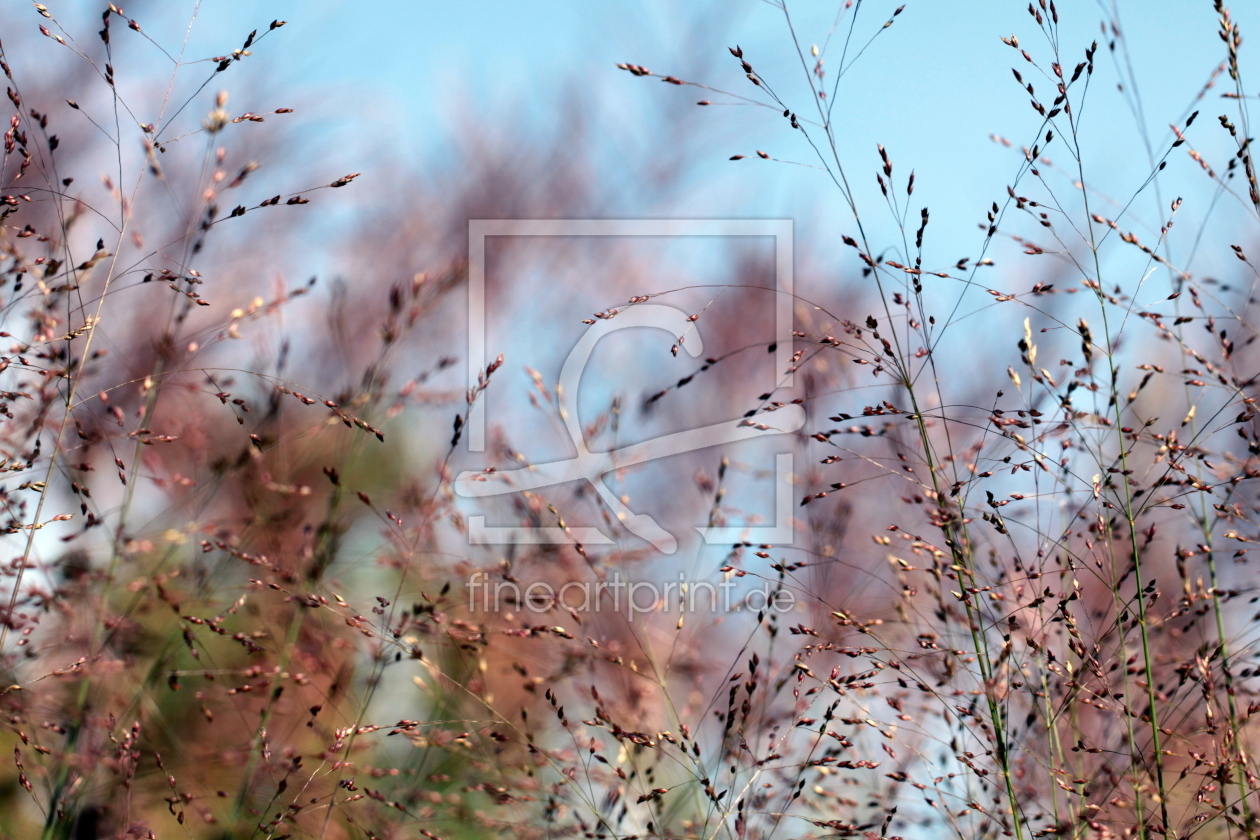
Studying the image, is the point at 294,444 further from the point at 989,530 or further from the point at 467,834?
the point at 989,530

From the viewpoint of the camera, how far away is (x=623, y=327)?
2641 millimetres

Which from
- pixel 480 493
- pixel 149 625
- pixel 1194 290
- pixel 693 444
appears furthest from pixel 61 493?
pixel 1194 290

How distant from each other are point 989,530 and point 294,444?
1691mm

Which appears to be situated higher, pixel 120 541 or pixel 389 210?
pixel 389 210

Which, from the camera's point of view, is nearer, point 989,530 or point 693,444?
point 989,530

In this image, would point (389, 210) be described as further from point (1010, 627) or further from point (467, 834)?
point (1010, 627)

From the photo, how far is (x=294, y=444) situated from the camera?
7.94 feet

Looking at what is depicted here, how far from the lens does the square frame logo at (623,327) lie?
212cm

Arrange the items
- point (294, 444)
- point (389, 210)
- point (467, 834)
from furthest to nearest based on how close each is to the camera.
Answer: point (389, 210), point (294, 444), point (467, 834)

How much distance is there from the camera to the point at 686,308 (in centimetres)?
267

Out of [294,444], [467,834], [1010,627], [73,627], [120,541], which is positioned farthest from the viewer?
[294,444]

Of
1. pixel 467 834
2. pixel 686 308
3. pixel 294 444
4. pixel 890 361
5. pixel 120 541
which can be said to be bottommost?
pixel 467 834

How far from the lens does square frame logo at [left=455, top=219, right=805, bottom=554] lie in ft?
6.95

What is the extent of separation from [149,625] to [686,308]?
158 centimetres
